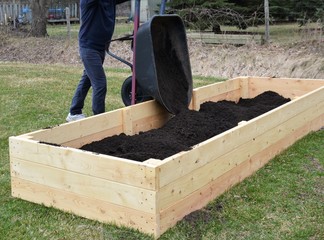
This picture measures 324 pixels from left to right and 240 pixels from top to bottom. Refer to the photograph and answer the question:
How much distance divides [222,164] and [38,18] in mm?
14887

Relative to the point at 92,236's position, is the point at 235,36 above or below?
above

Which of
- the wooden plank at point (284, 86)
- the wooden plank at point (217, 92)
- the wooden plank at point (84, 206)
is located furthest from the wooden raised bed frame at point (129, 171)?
the wooden plank at point (284, 86)

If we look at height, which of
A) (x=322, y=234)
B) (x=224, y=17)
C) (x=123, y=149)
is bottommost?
(x=322, y=234)

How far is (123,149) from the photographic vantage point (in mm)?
4105

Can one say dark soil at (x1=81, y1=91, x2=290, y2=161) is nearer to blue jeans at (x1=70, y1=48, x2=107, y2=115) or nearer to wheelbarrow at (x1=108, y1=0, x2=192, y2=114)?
wheelbarrow at (x1=108, y1=0, x2=192, y2=114)

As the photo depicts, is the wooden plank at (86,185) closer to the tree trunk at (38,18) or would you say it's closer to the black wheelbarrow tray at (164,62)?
the black wheelbarrow tray at (164,62)

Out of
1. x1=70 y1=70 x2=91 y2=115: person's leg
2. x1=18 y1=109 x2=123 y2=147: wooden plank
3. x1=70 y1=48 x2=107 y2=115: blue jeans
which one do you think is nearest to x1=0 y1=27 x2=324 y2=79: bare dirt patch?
x1=70 y1=70 x2=91 y2=115: person's leg

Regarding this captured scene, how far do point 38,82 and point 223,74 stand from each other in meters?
3.87

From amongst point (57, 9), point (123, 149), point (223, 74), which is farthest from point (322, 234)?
point (57, 9)

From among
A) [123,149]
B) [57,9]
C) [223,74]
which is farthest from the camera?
[57,9]

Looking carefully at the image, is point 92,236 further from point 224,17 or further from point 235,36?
point 224,17

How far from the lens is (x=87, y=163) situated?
3.27m

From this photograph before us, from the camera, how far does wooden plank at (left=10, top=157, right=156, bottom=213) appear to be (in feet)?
10.1

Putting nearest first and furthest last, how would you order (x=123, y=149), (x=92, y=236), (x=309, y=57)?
(x=92, y=236) → (x=123, y=149) → (x=309, y=57)
